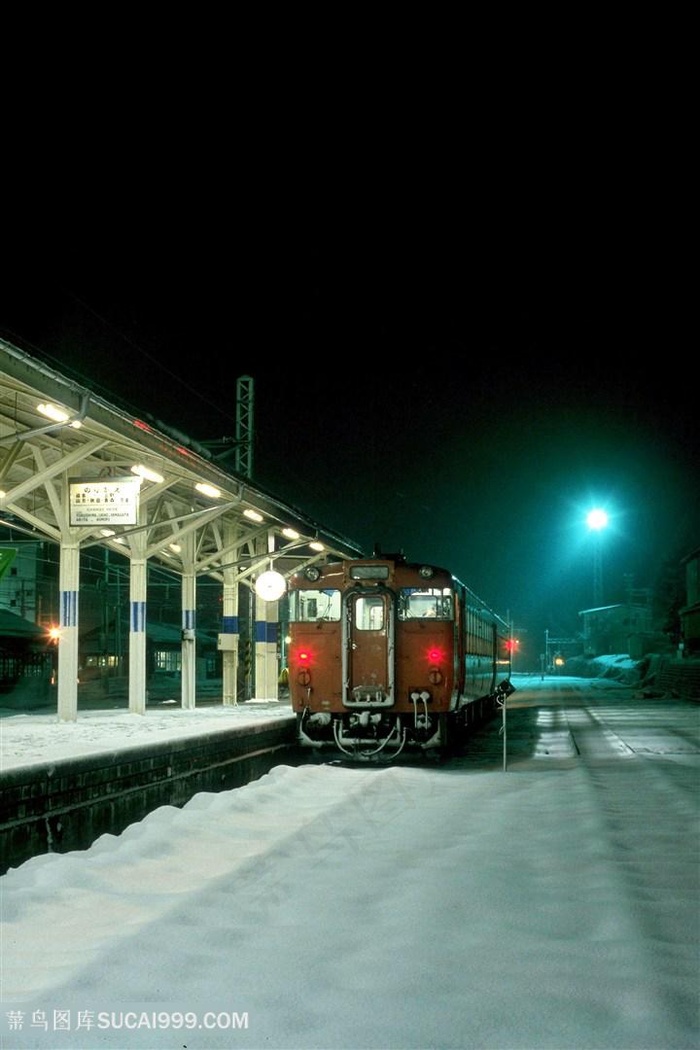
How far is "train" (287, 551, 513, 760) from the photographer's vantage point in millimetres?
13609

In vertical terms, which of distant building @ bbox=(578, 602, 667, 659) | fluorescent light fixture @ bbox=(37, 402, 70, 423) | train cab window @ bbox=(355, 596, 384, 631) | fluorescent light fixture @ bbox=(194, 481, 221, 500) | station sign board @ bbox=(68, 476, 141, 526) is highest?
fluorescent light fixture @ bbox=(37, 402, 70, 423)

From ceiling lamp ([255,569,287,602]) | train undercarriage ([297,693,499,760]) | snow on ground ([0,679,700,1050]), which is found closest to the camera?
snow on ground ([0,679,700,1050])

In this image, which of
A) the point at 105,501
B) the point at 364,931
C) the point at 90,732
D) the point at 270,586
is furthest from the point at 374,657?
the point at 270,586

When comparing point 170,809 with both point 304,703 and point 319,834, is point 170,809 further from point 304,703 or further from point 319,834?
point 304,703

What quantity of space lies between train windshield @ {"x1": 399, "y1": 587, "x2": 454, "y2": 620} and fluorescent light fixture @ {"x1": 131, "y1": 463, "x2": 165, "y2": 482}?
14.1 ft

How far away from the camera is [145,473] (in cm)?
1553

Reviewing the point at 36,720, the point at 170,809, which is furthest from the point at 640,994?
the point at 36,720

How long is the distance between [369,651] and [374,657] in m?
0.11

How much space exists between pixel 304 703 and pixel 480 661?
20.2ft

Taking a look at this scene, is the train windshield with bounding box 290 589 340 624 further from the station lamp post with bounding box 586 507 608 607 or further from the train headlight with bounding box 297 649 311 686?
the station lamp post with bounding box 586 507 608 607

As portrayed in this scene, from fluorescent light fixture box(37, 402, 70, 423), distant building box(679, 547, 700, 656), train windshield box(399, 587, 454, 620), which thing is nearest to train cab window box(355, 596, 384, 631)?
train windshield box(399, 587, 454, 620)

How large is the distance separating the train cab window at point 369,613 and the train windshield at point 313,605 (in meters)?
0.29

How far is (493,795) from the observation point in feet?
34.4

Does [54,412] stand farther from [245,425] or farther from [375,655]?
[245,425]
